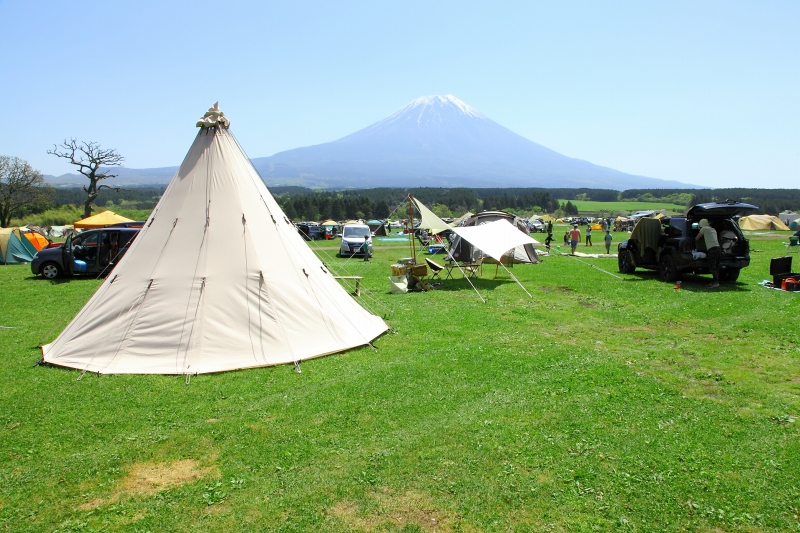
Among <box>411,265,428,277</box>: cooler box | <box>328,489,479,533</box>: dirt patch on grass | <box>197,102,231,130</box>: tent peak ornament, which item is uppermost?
<box>197,102,231,130</box>: tent peak ornament

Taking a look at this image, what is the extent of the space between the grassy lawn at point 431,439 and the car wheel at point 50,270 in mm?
10020

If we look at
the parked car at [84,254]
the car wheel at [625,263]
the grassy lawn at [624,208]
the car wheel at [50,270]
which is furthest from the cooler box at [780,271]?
the grassy lawn at [624,208]

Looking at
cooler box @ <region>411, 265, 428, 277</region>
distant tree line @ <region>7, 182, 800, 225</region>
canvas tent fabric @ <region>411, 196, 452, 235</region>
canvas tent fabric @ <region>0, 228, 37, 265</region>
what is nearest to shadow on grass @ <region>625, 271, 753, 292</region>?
canvas tent fabric @ <region>411, 196, 452, 235</region>

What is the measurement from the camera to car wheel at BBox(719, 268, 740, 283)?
15.4 meters

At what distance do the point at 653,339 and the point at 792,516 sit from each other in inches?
229

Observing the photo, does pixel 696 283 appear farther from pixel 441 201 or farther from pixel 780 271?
pixel 441 201

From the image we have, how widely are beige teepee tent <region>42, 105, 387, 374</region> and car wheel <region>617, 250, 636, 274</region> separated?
11.9 metres

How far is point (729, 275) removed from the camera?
1565cm

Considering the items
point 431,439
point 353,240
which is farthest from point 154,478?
point 353,240

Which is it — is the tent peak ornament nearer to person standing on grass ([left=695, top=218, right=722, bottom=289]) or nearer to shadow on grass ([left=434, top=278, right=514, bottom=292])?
shadow on grass ([left=434, top=278, right=514, bottom=292])

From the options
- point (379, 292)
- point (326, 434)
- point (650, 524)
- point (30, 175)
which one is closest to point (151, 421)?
point (326, 434)

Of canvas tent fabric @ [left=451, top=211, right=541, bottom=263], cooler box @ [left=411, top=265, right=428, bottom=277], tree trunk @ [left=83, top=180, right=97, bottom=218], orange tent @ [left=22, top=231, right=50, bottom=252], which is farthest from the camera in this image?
tree trunk @ [left=83, top=180, right=97, bottom=218]

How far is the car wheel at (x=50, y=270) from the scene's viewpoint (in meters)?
18.6

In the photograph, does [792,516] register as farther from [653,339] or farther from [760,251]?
[760,251]
